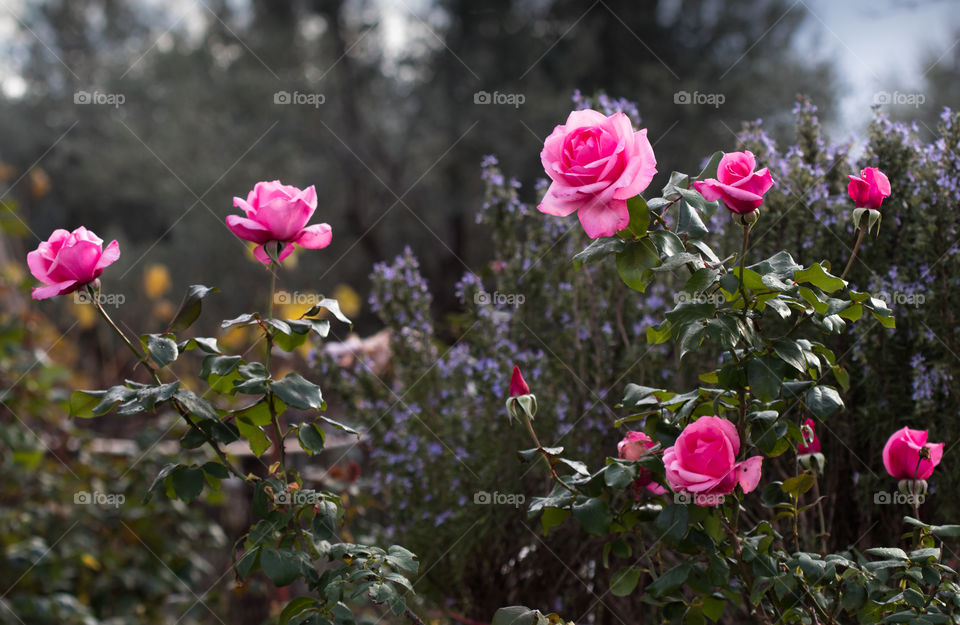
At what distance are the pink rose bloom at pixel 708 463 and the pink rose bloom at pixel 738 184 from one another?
0.26 m

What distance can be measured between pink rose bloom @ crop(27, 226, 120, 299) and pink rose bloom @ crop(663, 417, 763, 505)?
755 millimetres

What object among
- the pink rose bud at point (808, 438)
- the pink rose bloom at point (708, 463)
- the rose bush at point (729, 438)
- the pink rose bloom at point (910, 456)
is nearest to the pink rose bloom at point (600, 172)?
the rose bush at point (729, 438)

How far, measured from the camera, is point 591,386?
1827 mm

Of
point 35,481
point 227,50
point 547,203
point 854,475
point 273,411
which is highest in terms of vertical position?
point 227,50

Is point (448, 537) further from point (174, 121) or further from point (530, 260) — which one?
point (174, 121)

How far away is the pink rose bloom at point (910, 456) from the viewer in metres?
1.15

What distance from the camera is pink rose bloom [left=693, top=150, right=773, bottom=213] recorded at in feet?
3.13

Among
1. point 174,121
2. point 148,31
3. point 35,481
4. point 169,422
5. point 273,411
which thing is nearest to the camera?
point 273,411

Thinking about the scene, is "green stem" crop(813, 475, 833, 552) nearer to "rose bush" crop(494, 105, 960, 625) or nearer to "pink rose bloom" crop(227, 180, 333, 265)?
"rose bush" crop(494, 105, 960, 625)

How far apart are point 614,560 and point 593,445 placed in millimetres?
234

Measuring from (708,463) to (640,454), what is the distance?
150 millimetres

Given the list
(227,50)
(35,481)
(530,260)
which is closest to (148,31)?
(227,50)

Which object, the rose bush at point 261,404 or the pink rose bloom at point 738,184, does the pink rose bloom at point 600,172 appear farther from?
the rose bush at point 261,404

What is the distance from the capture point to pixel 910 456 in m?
1.15
